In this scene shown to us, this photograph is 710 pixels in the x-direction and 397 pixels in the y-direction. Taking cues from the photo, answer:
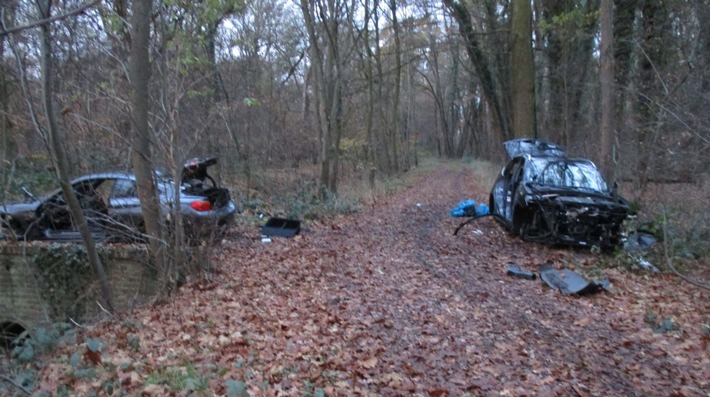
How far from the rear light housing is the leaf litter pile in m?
0.97

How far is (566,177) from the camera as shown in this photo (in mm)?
10805

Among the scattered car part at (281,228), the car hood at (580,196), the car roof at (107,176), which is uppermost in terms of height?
the car roof at (107,176)

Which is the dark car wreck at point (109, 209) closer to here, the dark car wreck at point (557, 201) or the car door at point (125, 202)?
the car door at point (125, 202)

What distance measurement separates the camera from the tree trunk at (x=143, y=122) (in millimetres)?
7559

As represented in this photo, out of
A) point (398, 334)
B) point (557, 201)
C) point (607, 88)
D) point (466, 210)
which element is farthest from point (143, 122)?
point (607, 88)

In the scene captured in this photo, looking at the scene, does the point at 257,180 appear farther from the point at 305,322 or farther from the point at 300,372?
the point at 300,372

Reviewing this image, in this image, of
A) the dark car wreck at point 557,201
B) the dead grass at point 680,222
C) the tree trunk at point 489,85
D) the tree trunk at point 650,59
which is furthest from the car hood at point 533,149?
the tree trunk at point 489,85

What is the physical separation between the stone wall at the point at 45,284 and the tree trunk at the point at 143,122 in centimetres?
82

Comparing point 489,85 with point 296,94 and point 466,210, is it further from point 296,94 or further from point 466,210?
point 296,94

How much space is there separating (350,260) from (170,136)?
3669 mm

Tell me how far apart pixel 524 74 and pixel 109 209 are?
12.5m

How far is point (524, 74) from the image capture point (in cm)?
1641

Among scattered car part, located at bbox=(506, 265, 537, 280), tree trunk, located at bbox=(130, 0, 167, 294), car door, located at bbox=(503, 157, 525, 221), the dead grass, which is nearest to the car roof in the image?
tree trunk, located at bbox=(130, 0, 167, 294)

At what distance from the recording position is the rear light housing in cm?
969
